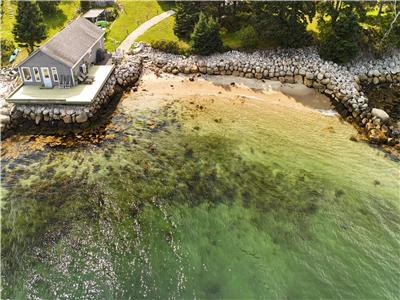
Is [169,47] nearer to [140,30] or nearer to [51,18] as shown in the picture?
[140,30]

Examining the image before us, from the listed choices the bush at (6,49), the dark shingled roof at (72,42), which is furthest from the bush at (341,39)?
the bush at (6,49)

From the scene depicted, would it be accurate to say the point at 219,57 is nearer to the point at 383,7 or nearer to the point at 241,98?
the point at 241,98

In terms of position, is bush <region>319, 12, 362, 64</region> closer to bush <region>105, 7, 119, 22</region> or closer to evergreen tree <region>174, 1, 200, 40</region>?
evergreen tree <region>174, 1, 200, 40</region>

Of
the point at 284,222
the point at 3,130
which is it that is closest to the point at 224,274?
the point at 284,222

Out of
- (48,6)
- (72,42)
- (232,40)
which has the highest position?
(48,6)

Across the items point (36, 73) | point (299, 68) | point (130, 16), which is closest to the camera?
point (36, 73)

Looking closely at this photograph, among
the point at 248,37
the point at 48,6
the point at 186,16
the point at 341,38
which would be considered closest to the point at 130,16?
the point at 186,16
